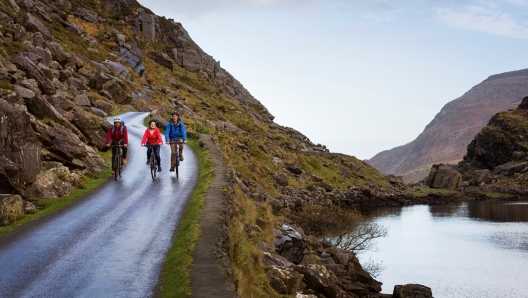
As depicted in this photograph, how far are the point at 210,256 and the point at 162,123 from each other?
34106mm

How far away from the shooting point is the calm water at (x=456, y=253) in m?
40.2

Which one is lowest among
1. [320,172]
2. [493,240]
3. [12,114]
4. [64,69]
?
[493,240]

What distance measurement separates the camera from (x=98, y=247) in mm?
12945

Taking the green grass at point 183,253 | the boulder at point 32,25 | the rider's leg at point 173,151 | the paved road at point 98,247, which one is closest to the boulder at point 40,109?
the rider's leg at point 173,151

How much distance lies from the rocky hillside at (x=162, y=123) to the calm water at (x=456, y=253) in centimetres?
963

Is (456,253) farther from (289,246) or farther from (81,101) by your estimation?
(81,101)

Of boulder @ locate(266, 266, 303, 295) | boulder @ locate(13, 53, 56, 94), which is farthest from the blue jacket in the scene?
boulder @ locate(13, 53, 56, 94)

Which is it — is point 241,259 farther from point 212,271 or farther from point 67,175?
point 67,175

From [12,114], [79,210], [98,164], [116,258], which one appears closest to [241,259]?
[116,258]

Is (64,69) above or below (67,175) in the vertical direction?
above

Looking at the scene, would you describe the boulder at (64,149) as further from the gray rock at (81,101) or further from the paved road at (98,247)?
the gray rock at (81,101)

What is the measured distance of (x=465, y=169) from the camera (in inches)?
7687

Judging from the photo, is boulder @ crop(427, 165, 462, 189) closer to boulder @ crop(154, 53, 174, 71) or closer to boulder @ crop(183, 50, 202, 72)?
boulder @ crop(183, 50, 202, 72)

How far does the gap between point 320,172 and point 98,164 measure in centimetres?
6700
